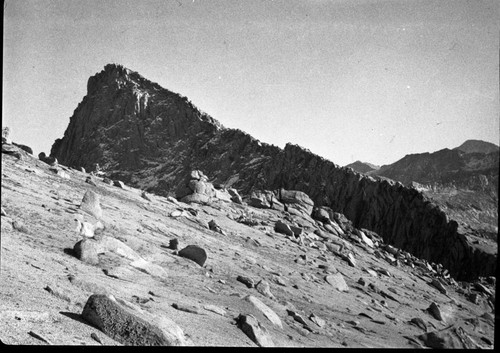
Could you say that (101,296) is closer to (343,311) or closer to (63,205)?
(63,205)

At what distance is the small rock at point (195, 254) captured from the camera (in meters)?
6.95

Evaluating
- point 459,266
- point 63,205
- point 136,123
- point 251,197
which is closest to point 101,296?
point 63,205

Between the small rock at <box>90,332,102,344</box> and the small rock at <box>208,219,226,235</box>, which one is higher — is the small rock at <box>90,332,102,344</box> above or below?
below

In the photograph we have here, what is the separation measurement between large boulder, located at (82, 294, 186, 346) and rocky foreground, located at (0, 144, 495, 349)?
10mm

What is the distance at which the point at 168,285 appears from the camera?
17.8 feet

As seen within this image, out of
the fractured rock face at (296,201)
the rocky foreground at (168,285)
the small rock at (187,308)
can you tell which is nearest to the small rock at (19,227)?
the rocky foreground at (168,285)

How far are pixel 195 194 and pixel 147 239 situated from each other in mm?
8685

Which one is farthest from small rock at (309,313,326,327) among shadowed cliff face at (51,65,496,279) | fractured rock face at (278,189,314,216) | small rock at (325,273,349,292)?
shadowed cliff face at (51,65,496,279)

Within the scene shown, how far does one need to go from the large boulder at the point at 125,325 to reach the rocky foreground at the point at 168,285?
0.01m

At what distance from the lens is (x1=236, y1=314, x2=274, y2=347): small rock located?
4215 millimetres

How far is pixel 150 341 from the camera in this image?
3301 mm

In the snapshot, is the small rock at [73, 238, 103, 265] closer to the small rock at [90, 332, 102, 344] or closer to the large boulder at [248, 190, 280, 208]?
the small rock at [90, 332, 102, 344]

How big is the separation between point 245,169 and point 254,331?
50056 mm

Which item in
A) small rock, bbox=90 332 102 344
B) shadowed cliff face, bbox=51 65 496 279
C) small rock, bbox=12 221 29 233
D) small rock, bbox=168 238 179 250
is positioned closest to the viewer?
small rock, bbox=90 332 102 344
